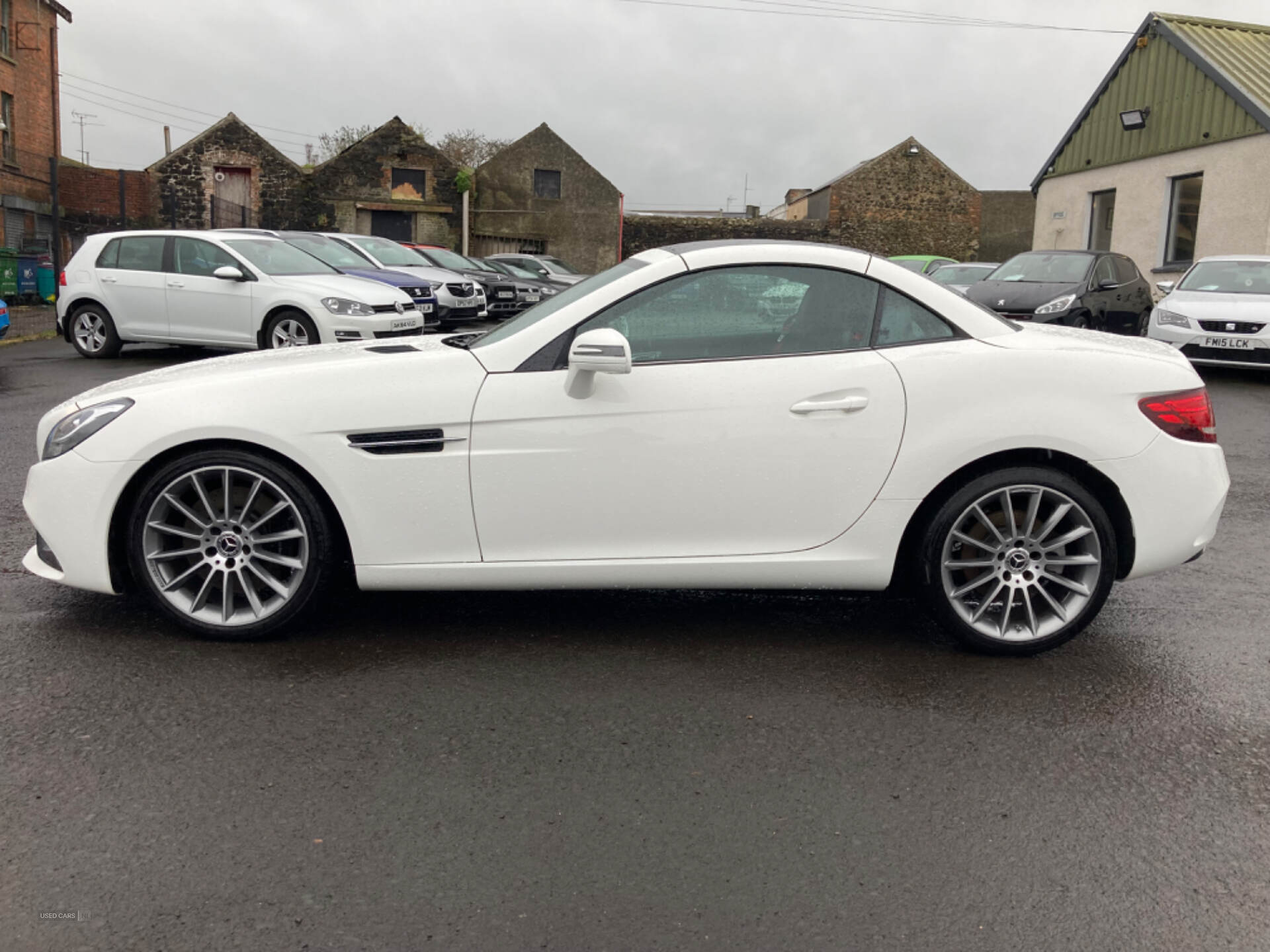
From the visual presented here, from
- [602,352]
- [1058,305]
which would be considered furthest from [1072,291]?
[602,352]

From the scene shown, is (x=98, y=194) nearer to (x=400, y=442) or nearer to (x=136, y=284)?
(x=136, y=284)

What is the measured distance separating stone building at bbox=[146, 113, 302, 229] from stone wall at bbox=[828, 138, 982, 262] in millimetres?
20411

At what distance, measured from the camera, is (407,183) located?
37438 millimetres

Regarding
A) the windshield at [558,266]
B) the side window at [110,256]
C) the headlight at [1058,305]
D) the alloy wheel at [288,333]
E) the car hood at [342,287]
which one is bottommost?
the alloy wheel at [288,333]

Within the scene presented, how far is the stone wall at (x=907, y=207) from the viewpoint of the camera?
4347 centimetres

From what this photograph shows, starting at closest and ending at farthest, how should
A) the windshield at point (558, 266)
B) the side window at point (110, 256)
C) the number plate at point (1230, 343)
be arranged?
1. the number plate at point (1230, 343)
2. the side window at point (110, 256)
3. the windshield at point (558, 266)

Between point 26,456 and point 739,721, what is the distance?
6.18 meters

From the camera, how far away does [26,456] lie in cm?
766

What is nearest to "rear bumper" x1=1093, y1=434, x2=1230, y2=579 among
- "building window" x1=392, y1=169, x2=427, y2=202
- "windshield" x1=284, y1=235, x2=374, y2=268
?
"windshield" x1=284, y1=235, x2=374, y2=268

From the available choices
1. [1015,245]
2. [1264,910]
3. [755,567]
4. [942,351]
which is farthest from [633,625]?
[1015,245]

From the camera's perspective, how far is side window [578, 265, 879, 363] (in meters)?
4.11

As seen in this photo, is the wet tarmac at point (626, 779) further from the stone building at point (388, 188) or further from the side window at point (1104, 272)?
the stone building at point (388, 188)

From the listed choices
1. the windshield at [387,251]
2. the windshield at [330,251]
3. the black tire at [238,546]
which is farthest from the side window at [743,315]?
the windshield at [387,251]

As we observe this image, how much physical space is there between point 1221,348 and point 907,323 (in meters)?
10.7
